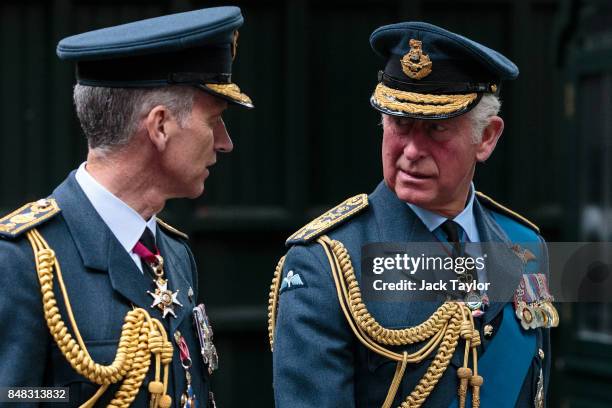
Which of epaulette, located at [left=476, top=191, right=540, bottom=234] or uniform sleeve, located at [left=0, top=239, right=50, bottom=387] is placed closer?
uniform sleeve, located at [left=0, top=239, right=50, bottom=387]

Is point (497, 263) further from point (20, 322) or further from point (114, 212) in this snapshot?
point (20, 322)

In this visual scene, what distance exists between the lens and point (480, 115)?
11.6 ft

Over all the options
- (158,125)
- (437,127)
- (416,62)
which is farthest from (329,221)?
(158,125)

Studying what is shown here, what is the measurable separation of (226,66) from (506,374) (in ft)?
3.92

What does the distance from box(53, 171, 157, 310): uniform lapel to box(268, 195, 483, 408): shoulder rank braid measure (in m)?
0.59

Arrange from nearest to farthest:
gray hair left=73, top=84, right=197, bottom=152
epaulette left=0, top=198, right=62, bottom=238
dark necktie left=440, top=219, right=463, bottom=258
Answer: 1. epaulette left=0, top=198, right=62, bottom=238
2. gray hair left=73, top=84, right=197, bottom=152
3. dark necktie left=440, top=219, right=463, bottom=258

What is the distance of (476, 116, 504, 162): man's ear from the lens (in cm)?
357

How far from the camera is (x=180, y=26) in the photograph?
3197mm

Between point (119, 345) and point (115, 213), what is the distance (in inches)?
13.7

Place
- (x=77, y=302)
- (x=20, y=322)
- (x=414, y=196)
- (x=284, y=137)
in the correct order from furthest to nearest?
(x=284, y=137)
(x=414, y=196)
(x=77, y=302)
(x=20, y=322)

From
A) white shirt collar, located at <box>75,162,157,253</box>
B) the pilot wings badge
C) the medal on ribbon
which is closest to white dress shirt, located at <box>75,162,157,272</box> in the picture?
white shirt collar, located at <box>75,162,157,253</box>

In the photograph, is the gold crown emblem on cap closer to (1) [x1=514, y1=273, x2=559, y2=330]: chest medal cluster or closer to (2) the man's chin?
(2) the man's chin

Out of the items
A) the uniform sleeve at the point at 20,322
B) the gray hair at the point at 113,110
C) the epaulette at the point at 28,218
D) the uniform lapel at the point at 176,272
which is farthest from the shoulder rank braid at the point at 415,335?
the uniform sleeve at the point at 20,322

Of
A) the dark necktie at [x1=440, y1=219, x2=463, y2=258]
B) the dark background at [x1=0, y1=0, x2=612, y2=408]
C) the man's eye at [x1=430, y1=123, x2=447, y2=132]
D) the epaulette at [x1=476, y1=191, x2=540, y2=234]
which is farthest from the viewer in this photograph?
the dark background at [x1=0, y1=0, x2=612, y2=408]
